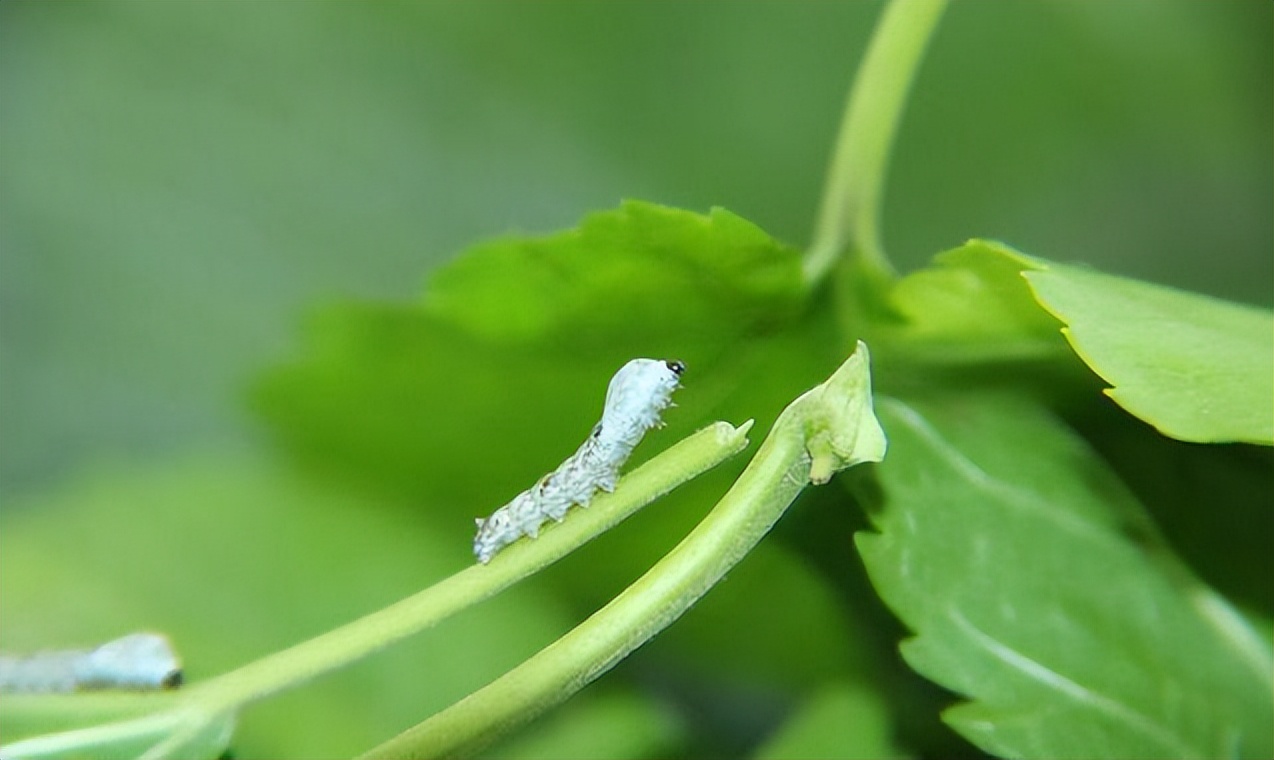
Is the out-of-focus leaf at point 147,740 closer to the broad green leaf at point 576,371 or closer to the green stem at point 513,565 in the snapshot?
the green stem at point 513,565

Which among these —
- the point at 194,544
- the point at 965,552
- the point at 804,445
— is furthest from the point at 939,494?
the point at 194,544

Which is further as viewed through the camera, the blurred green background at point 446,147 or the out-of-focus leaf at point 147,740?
the blurred green background at point 446,147

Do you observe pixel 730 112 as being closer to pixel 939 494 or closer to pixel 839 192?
pixel 839 192

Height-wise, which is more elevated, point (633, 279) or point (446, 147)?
point (446, 147)

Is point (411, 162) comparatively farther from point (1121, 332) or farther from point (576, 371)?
point (1121, 332)

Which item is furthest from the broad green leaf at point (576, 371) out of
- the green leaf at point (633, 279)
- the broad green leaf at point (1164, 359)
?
the broad green leaf at point (1164, 359)

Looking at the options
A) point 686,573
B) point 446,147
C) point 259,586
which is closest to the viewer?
point 686,573

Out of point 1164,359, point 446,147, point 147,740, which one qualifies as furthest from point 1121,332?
point 446,147
